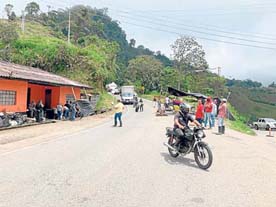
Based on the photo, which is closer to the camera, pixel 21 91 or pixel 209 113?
pixel 209 113

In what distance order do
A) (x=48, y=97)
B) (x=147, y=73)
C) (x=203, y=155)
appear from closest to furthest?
(x=203, y=155), (x=48, y=97), (x=147, y=73)

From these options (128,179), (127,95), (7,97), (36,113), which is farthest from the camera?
(127,95)

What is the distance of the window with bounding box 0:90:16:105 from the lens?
2172 centimetres

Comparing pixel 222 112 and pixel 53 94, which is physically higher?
pixel 222 112

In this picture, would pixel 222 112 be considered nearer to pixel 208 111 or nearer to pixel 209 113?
pixel 208 111

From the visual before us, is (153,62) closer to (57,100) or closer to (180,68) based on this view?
(180,68)

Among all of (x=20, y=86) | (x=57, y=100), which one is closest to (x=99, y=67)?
(x=57, y=100)

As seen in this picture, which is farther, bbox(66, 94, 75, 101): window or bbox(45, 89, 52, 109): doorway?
bbox(66, 94, 75, 101): window

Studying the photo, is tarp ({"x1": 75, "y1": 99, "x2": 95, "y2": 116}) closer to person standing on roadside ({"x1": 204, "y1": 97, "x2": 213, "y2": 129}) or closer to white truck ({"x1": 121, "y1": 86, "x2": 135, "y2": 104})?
person standing on roadside ({"x1": 204, "y1": 97, "x2": 213, "y2": 129})

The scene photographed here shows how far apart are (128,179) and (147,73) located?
78.6 meters

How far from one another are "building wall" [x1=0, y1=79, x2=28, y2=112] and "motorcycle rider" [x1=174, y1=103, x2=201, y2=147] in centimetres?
1468

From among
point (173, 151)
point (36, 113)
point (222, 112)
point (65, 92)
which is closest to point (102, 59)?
point (65, 92)

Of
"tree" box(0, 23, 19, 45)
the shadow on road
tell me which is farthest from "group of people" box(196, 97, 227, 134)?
"tree" box(0, 23, 19, 45)

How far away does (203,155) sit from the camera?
9.23 meters
